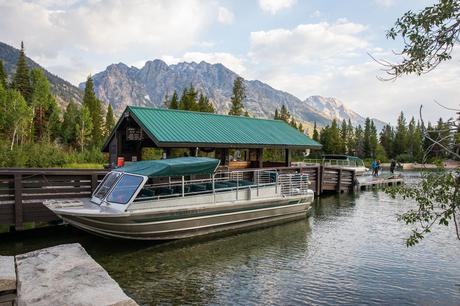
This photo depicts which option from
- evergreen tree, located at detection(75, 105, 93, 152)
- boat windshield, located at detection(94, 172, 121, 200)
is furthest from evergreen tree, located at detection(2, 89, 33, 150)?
boat windshield, located at detection(94, 172, 121, 200)

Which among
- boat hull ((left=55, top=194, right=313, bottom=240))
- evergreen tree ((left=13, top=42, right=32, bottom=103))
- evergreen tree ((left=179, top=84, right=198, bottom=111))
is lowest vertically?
boat hull ((left=55, top=194, right=313, bottom=240))

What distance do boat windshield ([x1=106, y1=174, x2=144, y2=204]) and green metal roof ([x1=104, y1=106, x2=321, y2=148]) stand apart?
4.10 m

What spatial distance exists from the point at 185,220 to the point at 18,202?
20.0 feet

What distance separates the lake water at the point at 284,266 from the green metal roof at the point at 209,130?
5756 mm

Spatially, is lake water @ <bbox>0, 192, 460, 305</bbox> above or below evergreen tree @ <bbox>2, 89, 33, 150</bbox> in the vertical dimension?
below

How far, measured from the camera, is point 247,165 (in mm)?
25109

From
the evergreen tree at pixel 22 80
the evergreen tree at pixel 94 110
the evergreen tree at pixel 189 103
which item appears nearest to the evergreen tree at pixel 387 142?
the evergreen tree at pixel 189 103

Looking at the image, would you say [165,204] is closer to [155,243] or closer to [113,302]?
[155,243]

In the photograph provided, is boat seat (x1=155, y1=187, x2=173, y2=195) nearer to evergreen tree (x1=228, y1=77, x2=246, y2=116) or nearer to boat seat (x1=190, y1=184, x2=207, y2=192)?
boat seat (x1=190, y1=184, x2=207, y2=192)

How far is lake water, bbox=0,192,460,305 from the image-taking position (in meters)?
9.08

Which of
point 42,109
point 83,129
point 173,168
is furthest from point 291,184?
point 42,109

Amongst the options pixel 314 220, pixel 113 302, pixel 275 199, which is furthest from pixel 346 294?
pixel 314 220

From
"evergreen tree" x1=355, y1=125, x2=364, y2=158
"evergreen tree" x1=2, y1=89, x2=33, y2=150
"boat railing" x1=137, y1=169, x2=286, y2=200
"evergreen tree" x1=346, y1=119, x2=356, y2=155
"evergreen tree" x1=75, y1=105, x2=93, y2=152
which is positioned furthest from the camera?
"evergreen tree" x1=355, y1=125, x2=364, y2=158

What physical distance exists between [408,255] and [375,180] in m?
24.3
